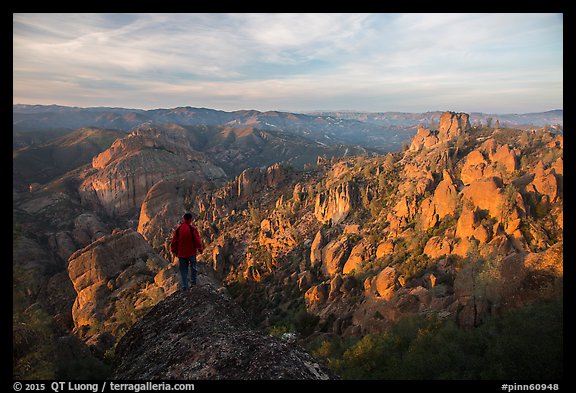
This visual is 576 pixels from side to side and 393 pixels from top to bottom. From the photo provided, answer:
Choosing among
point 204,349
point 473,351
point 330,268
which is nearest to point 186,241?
point 204,349

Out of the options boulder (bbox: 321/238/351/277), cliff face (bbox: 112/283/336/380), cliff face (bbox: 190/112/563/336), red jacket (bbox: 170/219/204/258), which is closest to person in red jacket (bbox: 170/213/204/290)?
red jacket (bbox: 170/219/204/258)

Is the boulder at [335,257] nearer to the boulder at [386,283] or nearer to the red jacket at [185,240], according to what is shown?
the boulder at [386,283]

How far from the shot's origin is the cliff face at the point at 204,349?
23.9 feet

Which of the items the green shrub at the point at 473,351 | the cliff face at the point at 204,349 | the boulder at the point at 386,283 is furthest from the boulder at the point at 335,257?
the cliff face at the point at 204,349

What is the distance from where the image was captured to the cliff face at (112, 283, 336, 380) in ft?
23.9

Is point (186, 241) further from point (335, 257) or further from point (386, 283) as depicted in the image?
point (335, 257)

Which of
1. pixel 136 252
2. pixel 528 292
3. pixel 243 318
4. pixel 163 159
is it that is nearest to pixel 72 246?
pixel 136 252

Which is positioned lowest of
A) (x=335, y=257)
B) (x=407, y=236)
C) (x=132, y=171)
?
(x=335, y=257)

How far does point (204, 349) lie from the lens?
26.5ft

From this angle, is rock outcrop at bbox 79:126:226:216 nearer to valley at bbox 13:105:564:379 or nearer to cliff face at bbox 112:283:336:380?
valley at bbox 13:105:564:379

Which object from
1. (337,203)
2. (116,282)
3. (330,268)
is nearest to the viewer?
(116,282)

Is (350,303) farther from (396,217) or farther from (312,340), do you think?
(396,217)

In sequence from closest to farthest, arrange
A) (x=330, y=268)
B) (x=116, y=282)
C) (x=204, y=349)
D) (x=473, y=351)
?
(x=204, y=349), (x=473, y=351), (x=116, y=282), (x=330, y=268)

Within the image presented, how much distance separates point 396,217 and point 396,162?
3153 cm
